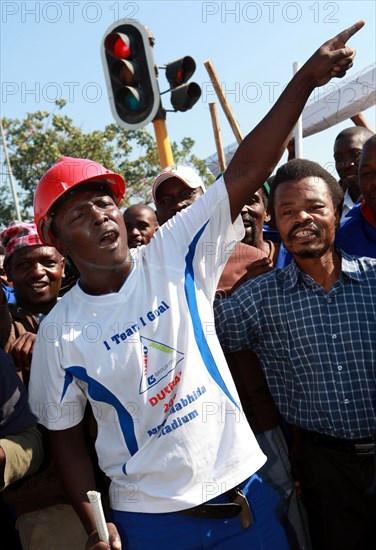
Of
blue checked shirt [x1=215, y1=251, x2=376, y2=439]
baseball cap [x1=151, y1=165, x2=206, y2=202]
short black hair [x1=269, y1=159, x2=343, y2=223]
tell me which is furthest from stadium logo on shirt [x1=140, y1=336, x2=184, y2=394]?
baseball cap [x1=151, y1=165, x2=206, y2=202]

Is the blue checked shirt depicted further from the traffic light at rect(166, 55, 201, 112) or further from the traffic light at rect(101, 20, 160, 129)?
the traffic light at rect(166, 55, 201, 112)

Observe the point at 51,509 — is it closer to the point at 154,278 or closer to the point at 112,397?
the point at 112,397

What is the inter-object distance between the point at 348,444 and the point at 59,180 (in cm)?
151

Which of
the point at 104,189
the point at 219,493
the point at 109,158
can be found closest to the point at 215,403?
the point at 219,493

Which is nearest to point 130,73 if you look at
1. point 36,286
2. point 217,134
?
point 217,134

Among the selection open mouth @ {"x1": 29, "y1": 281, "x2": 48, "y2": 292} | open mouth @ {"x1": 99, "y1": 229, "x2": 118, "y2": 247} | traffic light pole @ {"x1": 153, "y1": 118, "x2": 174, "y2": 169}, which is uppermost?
traffic light pole @ {"x1": 153, "y1": 118, "x2": 174, "y2": 169}

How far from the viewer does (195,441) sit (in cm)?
221

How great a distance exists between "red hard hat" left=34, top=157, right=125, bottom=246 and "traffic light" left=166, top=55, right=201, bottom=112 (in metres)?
3.64

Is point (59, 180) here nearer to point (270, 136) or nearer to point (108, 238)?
point (108, 238)

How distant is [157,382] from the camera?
7.29 feet

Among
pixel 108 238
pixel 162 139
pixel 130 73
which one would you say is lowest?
pixel 108 238

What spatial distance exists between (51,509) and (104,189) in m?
1.40

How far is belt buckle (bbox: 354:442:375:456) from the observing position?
102 inches

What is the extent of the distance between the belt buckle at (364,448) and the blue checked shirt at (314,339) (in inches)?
1.4
